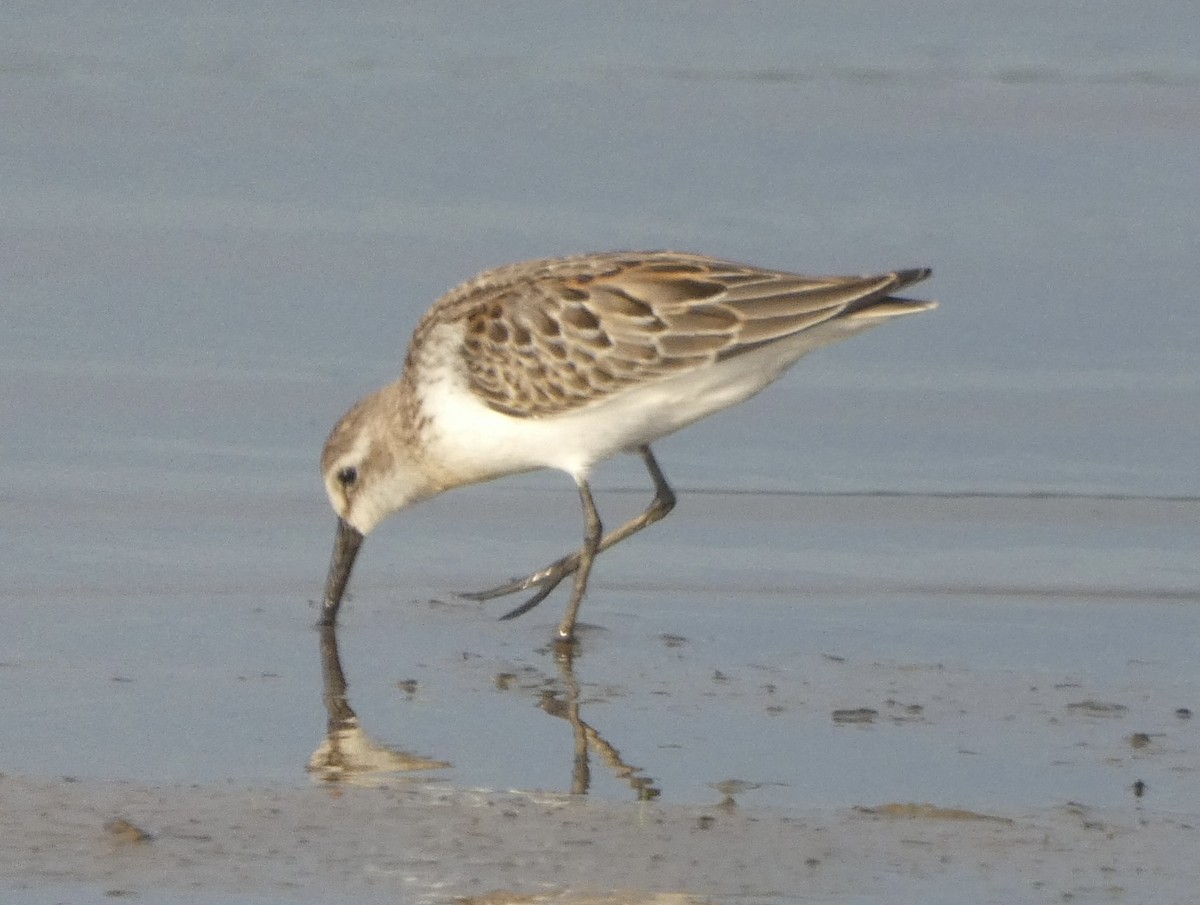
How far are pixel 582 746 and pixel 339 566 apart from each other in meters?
1.94

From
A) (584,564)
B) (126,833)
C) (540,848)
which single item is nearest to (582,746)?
(540,848)

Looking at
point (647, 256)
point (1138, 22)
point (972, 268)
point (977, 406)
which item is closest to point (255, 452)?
point (647, 256)

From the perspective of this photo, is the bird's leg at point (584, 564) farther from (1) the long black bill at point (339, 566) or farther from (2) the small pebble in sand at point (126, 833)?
(2) the small pebble in sand at point (126, 833)

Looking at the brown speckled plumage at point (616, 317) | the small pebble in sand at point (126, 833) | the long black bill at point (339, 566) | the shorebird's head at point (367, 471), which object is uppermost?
the brown speckled plumage at point (616, 317)

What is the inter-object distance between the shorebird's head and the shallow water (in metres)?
0.23

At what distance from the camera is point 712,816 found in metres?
5.95

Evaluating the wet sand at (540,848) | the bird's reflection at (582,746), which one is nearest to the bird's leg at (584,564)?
the bird's reflection at (582,746)

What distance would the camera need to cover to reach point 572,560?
8453mm

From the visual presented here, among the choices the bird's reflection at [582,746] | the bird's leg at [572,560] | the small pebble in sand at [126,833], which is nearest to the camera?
the small pebble in sand at [126,833]

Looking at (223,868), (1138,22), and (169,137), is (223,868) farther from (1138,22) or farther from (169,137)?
(1138,22)

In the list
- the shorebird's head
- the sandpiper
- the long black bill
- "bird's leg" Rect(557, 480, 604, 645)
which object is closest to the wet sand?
"bird's leg" Rect(557, 480, 604, 645)

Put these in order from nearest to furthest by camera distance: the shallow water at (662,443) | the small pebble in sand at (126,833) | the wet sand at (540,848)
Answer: the wet sand at (540,848) → the small pebble in sand at (126,833) → the shallow water at (662,443)

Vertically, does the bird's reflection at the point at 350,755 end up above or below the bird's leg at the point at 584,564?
below

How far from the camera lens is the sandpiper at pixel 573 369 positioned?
809 cm
